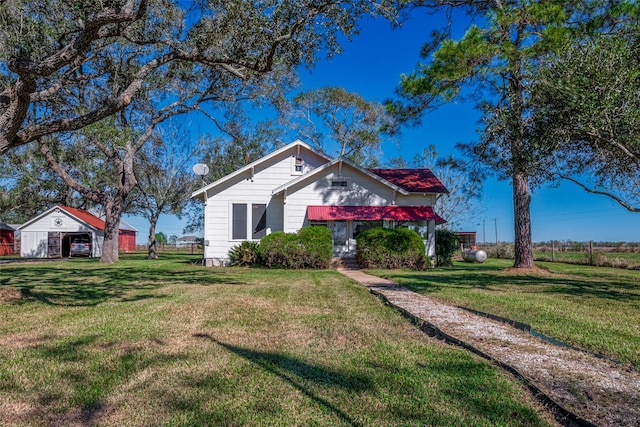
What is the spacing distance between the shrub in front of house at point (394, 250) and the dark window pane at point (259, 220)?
4.68m

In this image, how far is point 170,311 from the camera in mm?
6148

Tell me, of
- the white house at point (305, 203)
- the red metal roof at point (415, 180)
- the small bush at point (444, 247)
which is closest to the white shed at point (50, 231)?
the white house at point (305, 203)

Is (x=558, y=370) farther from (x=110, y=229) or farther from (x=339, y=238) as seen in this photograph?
(x=110, y=229)

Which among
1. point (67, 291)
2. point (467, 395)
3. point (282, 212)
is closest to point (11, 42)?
point (67, 291)

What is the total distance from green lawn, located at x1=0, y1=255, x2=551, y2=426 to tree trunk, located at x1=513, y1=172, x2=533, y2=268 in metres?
9.99

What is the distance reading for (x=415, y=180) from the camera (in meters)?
19.0

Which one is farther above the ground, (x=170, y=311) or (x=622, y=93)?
(x=622, y=93)

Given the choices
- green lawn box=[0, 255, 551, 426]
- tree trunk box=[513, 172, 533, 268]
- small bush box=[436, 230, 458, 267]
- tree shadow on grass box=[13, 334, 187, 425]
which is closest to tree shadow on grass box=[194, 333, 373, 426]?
green lawn box=[0, 255, 551, 426]

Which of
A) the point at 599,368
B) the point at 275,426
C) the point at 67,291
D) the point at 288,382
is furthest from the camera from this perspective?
the point at 67,291

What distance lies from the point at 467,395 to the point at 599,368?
57.6 inches

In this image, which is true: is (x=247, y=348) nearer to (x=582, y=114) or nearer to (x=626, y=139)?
(x=582, y=114)

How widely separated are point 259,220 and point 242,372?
14.5 m

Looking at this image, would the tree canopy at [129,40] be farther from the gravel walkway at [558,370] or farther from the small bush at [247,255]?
the small bush at [247,255]

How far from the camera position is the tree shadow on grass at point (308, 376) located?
279 centimetres
